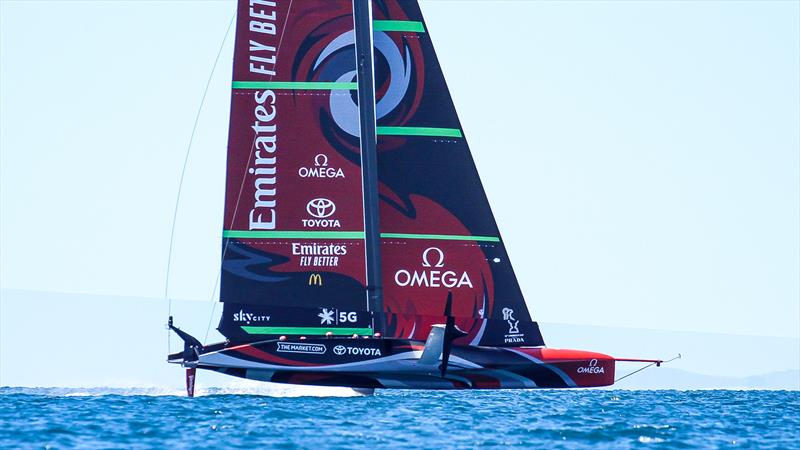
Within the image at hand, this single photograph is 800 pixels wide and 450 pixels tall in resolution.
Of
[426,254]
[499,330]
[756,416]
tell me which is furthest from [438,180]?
[756,416]

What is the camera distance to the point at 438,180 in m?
32.5

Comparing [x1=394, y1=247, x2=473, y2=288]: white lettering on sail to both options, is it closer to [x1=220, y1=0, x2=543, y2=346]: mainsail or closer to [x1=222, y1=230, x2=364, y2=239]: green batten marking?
[x1=220, y1=0, x2=543, y2=346]: mainsail

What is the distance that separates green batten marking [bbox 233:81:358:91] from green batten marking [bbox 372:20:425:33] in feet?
6.10

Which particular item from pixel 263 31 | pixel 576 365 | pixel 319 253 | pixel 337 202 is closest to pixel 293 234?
pixel 319 253

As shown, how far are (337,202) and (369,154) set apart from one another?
1372 millimetres

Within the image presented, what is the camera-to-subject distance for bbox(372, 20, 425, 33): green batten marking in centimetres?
3334

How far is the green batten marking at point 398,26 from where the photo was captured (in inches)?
1313

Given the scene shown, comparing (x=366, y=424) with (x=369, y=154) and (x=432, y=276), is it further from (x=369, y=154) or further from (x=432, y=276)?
(x=369, y=154)

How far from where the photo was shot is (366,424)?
25188 mm

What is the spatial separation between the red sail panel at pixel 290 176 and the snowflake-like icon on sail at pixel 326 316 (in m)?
0.05

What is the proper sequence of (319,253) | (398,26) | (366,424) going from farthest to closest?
(398,26)
(319,253)
(366,424)

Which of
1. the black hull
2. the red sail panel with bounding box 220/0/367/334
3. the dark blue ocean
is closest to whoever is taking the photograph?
the dark blue ocean

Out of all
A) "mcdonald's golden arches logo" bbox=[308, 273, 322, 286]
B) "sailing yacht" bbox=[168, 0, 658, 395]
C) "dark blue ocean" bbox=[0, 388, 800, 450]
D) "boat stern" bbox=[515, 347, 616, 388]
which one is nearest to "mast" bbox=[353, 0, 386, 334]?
"sailing yacht" bbox=[168, 0, 658, 395]

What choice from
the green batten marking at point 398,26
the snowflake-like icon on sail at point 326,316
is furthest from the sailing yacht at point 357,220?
the green batten marking at point 398,26
